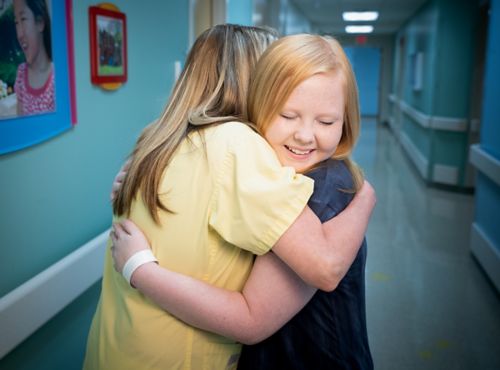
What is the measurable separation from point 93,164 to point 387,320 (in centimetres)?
213

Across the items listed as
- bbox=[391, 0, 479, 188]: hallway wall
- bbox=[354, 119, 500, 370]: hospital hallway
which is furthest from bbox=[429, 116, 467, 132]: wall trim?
bbox=[354, 119, 500, 370]: hospital hallway

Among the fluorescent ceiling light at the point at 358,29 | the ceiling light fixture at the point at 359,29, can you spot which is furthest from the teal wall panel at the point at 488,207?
the fluorescent ceiling light at the point at 358,29

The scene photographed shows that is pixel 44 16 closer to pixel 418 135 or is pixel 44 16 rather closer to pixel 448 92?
pixel 448 92

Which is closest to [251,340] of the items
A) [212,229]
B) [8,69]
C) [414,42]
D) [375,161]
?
[212,229]

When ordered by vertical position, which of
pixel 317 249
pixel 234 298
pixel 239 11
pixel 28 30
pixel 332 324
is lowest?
pixel 332 324

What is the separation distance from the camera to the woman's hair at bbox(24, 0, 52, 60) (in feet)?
5.45

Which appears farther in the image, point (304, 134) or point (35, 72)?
point (35, 72)

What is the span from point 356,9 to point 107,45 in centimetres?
915

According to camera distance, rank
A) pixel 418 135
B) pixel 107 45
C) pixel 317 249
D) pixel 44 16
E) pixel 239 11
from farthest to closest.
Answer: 1. pixel 418 135
2. pixel 239 11
3. pixel 107 45
4. pixel 44 16
5. pixel 317 249

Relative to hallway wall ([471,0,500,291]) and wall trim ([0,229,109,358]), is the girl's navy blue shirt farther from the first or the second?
hallway wall ([471,0,500,291])

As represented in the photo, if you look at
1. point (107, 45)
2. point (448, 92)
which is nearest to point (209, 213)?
→ point (107, 45)

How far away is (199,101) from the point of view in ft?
3.81

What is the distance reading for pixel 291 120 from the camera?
111cm

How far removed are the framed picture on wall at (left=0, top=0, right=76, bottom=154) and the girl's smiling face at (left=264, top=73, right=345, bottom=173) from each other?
34.6 inches
